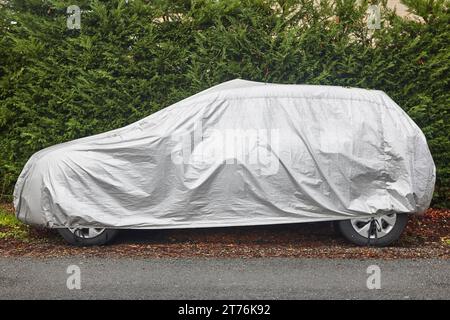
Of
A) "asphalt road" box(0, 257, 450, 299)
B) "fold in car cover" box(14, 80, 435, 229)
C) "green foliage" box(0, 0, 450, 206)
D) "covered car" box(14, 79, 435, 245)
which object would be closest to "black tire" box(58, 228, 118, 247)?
"covered car" box(14, 79, 435, 245)

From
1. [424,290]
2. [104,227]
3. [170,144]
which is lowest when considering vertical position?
[424,290]

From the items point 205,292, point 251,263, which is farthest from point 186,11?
point 205,292

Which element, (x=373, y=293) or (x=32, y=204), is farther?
(x=32, y=204)

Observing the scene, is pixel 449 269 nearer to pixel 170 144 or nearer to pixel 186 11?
pixel 170 144

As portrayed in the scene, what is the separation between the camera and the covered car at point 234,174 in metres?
7.11

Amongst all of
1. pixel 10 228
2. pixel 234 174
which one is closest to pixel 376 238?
pixel 234 174

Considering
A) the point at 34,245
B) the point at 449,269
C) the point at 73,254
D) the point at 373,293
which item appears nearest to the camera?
the point at 373,293

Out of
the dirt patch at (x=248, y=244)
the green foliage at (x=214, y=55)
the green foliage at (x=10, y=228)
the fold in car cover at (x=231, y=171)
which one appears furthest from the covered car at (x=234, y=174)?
the green foliage at (x=214, y=55)

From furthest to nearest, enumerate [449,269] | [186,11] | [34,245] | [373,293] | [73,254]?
[186,11]
[34,245]
[73,254]
[449,269]
[373,293]

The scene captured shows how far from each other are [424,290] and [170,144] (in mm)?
3077

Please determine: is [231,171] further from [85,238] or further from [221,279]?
[85,238]

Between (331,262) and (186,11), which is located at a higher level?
(186,11)

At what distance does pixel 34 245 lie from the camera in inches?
294

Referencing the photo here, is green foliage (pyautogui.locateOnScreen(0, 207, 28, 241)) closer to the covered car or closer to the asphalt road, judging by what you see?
the covered car
